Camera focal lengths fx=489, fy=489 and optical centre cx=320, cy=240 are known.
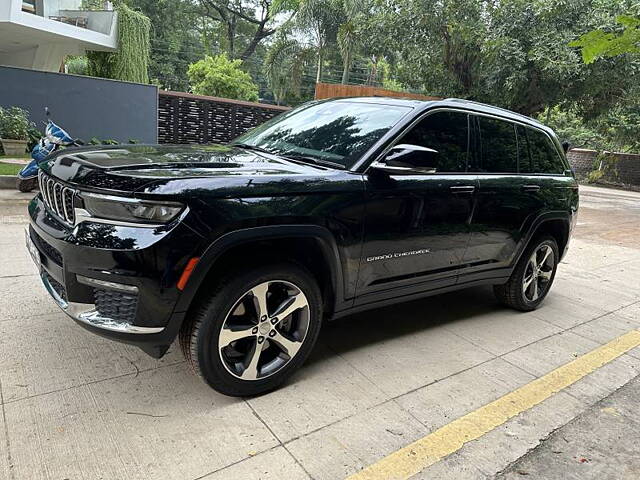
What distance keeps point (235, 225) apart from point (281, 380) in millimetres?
1002

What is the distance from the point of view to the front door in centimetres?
305

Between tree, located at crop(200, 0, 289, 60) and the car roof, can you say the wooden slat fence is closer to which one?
the car roof

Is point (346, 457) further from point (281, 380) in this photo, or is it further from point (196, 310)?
point (196, 310)

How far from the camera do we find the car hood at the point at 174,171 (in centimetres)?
231

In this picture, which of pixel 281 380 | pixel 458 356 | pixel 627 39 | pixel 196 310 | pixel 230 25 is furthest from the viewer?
pixel 230 25

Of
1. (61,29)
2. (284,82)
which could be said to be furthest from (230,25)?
(61,29)

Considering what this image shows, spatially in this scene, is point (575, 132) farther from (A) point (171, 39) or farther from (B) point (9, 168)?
(B) point (9, 168)

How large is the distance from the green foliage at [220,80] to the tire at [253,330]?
24.9m

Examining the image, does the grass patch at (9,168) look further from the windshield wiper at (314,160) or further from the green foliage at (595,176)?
the green foliage at (595,176)

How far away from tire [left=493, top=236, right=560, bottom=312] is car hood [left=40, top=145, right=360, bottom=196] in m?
2.31

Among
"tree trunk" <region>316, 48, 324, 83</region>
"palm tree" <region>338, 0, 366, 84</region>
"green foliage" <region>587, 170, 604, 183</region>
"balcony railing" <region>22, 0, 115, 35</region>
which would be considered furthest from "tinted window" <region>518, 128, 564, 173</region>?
"green foliage" <region>587, 170, 604, 183</region>

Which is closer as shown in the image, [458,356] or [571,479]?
[571,479]

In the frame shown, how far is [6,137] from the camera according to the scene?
11719mm

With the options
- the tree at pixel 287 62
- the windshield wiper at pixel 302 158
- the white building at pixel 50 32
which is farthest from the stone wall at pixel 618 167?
the windshield wiper at pixel 302 158
